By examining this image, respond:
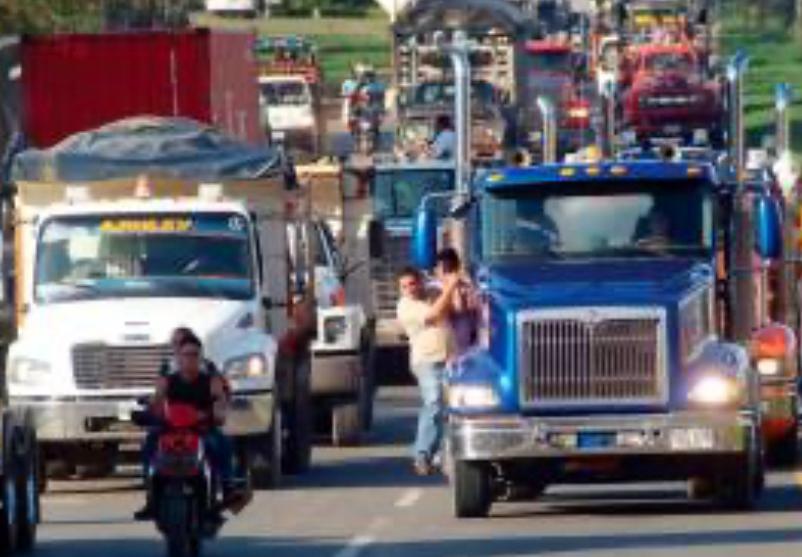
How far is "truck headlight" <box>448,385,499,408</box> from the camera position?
22344 mm

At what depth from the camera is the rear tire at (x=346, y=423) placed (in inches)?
1187

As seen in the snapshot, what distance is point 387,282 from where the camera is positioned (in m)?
37.5

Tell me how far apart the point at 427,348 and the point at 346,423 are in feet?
14.2

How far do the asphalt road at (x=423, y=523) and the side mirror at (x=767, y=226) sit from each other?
1.78m

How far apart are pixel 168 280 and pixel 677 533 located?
5988mm

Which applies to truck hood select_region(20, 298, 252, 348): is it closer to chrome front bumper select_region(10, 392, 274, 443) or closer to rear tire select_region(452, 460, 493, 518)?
chrome front bumper select_region(10, 392, 274, 443)

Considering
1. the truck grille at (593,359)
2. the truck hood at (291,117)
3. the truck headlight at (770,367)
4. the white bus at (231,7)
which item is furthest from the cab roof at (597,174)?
the white bus at (231,7)

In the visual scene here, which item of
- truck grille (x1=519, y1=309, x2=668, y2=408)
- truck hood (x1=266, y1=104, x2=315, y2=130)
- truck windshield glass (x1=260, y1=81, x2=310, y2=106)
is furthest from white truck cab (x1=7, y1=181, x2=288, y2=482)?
truck windshield glass (x1=260, y1=81, x2=310, y2=106)

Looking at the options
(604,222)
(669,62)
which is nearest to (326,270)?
(604,222)

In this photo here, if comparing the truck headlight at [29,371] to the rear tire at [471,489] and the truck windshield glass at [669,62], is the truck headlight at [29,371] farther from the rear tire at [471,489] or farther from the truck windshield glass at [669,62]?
the truck windshield glass at [669,62]

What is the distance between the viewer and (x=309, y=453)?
28.1 metres

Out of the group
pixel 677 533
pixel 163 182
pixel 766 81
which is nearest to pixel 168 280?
pixel 163 182

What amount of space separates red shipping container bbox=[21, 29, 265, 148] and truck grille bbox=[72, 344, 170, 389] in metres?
10.3

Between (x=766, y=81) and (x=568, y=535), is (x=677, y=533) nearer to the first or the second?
(x=568, y=535)
